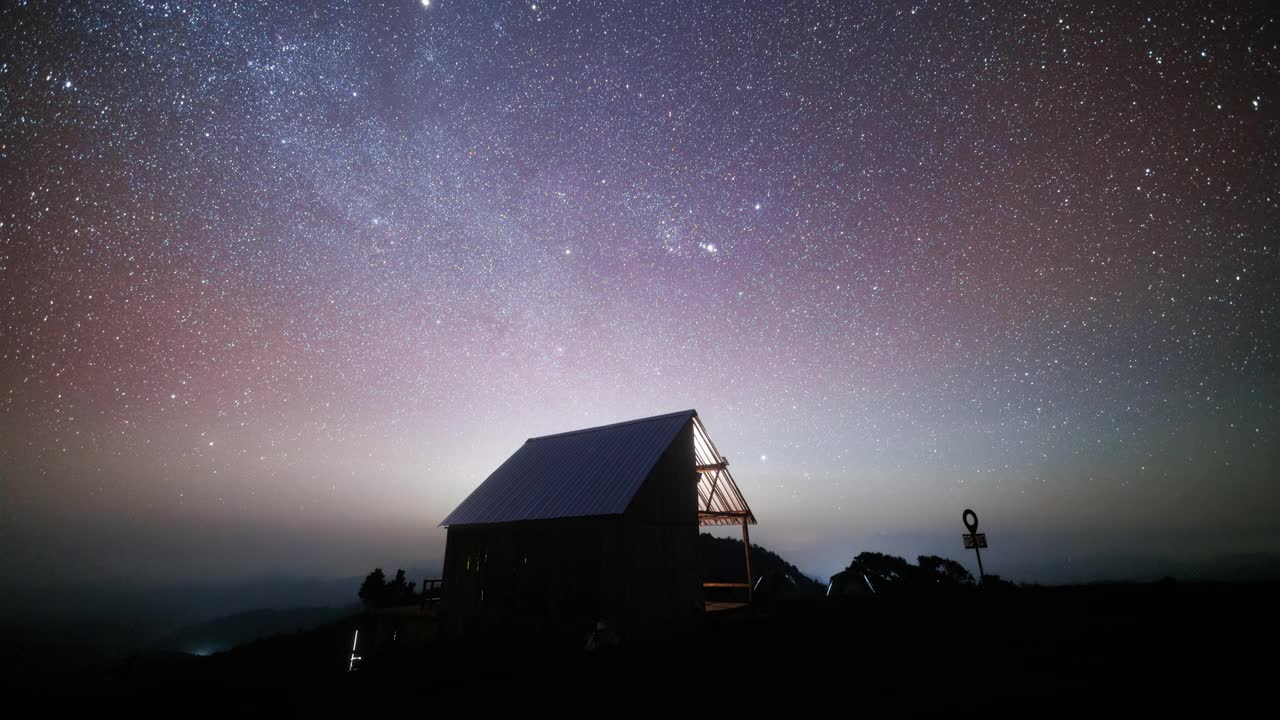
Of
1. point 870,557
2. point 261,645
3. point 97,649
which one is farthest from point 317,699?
point 97,649

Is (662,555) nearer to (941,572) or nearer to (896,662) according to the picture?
(896,662)

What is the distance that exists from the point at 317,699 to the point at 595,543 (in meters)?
7.47

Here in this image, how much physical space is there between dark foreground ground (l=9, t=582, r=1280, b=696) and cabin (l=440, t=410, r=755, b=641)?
1446 millimetres

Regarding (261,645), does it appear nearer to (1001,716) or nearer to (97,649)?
(1001,716)

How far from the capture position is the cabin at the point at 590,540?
14.6 metres

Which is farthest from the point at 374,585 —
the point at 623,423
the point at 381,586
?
the point at 623,423

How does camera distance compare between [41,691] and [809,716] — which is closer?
[809,716]

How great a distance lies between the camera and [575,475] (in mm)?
18141

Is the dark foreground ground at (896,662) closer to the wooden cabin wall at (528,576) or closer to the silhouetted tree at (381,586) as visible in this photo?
the wooden cabin wall at (528,576)

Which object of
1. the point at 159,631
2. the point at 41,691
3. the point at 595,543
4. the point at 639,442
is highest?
the point at 639,442

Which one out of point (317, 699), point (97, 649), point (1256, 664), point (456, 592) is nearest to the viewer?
point (1256, 664)

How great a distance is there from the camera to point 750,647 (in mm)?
11305

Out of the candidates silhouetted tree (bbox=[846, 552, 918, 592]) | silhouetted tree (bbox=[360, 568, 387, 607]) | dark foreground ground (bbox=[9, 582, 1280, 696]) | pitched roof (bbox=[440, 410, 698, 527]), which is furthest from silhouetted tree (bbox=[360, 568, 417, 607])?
silhouetted tree (bbox=[846, 552, 918, 592])

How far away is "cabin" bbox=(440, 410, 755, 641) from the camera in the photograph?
1464 centimetres
